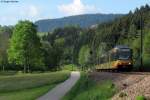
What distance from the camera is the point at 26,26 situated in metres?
115

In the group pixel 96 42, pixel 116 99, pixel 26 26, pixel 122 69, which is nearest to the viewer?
pixel 116 99

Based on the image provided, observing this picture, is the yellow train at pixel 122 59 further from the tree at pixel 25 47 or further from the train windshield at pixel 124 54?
the tree at pixel 25 47

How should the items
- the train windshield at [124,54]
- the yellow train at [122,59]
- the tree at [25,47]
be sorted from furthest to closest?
the tree at [25,47], the train windshield at [124,54], the yellow train at [122,59]

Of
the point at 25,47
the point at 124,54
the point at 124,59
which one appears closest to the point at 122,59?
the point at 124,59

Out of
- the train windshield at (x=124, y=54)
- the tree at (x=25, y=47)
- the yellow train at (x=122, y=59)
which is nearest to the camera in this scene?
the yellow train at (x=122, y=59)

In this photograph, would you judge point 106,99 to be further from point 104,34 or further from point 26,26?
point 104,34

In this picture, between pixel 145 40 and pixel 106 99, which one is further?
pixel 145 40

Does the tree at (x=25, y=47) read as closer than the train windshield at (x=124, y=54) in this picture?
No

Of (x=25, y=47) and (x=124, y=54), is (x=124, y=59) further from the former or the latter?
(x=25, y=47)

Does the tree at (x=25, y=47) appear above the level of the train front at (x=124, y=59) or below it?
above

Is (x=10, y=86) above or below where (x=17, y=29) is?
below

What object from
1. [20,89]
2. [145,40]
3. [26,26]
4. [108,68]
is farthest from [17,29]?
[20,89]

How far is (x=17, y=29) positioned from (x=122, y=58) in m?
59.0

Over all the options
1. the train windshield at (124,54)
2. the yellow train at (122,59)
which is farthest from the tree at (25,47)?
the train windshield at (124,54)
